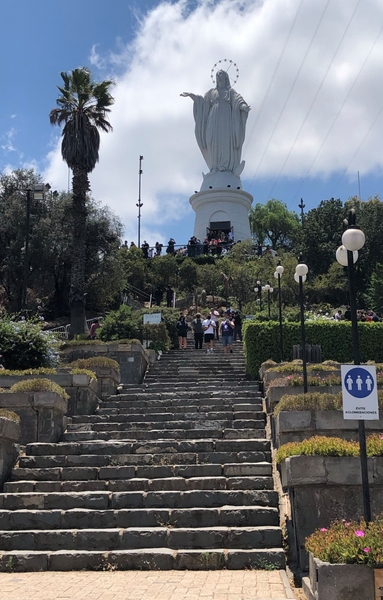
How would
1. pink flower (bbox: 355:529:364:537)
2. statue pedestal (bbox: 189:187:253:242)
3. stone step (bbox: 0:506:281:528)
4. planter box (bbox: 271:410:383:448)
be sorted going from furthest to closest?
statue pedestal (bbox: 189:187:253:242)
planter box (bbox: 271:410:383:448)
stone step (bbox: 0:506:281:528)
pink flower (bbox: 355:529:364:537)

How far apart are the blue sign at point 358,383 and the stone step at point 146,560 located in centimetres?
223

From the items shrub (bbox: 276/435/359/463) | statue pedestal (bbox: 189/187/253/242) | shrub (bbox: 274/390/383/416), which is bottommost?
shrub (bbox: 276/435/359/463)

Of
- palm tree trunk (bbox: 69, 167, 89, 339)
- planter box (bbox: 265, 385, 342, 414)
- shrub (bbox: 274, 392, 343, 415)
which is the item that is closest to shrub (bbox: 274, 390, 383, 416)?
shrub (bbox: 274, 392, 343, 415)

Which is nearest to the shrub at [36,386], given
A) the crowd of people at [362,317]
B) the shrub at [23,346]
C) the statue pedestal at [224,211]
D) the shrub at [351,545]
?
the shrub at [23,346]

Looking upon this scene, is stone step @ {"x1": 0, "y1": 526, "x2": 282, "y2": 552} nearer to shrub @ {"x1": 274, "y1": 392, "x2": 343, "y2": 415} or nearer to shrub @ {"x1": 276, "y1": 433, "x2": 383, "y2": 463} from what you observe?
shrub @ {"x1": 276, "y1": 433, "x2": 383, "y2": 463}

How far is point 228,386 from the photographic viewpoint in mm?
16391

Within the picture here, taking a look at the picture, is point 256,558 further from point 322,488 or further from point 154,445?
point 154,445

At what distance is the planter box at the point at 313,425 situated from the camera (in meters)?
10.1

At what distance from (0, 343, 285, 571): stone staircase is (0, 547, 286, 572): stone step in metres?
0.01

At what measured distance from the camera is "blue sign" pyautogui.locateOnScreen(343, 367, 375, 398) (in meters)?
7.57

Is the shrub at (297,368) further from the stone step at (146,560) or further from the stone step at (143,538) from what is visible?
the stone step at (146,560)

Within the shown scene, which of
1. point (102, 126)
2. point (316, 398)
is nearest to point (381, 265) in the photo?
point (102, 126)

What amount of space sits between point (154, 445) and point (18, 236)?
23705mm

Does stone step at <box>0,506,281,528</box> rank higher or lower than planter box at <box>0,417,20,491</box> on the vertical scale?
lower
